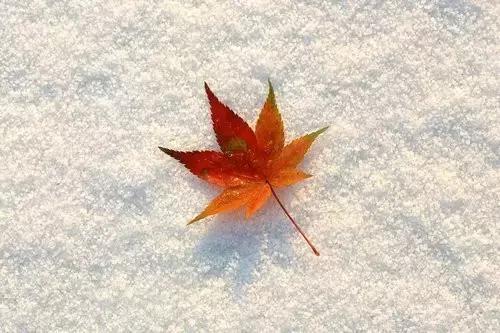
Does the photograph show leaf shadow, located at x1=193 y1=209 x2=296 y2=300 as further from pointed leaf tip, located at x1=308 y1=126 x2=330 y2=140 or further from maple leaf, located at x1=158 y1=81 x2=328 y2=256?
pointed leaf tip, located at x1=308 y1=126 x2=330 y2=140

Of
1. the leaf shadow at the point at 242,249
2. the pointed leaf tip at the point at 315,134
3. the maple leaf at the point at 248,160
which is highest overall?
the pointed leaf tip at the point at 315,134

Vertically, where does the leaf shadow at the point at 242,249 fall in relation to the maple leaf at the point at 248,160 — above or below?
below

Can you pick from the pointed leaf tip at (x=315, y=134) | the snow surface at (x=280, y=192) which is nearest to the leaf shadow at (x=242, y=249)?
the snow surface at (x=280, y=192)

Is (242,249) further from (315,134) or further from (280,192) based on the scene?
(315,134)

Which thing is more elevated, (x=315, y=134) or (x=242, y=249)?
(x=315, y=134)

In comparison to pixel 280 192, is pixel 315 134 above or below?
above

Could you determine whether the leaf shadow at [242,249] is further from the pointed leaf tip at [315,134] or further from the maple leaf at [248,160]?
the pointed leaf tip at [315,134]

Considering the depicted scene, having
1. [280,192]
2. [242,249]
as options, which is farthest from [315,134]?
[242,249]
